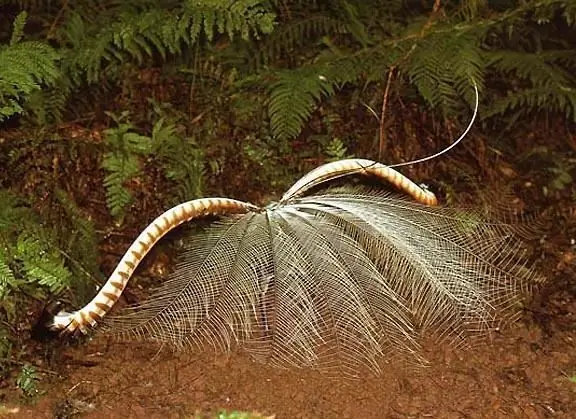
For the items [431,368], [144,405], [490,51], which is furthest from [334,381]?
[490,51]

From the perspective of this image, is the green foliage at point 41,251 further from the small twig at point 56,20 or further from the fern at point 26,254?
the small twig at point 56,20

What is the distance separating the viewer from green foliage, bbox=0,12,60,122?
2816 millimetres

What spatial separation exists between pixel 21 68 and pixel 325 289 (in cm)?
115

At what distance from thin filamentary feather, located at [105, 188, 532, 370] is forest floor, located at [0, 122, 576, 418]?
2.4 inches

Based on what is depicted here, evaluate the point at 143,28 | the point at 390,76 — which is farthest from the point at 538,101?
the point at 143,28

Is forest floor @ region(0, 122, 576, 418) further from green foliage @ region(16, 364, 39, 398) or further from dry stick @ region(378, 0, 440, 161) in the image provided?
dry stick @ region(378, 0, 440, 161)

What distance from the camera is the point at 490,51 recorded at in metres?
3.48

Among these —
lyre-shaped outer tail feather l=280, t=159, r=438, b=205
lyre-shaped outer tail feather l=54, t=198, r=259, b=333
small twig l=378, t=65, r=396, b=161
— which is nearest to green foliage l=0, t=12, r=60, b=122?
lyre-shaped outer tail feather l=54, t=198, r=259, b=333

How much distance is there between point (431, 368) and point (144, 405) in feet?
2.77

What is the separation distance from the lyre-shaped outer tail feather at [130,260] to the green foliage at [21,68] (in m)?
A: 0.55

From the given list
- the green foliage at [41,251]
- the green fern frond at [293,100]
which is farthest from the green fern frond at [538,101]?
the green foliage at [41,251]

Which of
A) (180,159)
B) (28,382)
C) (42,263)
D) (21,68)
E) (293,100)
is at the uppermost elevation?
(21,68)

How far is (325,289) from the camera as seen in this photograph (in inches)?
104

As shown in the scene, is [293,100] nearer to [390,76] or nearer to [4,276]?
[390,76]
